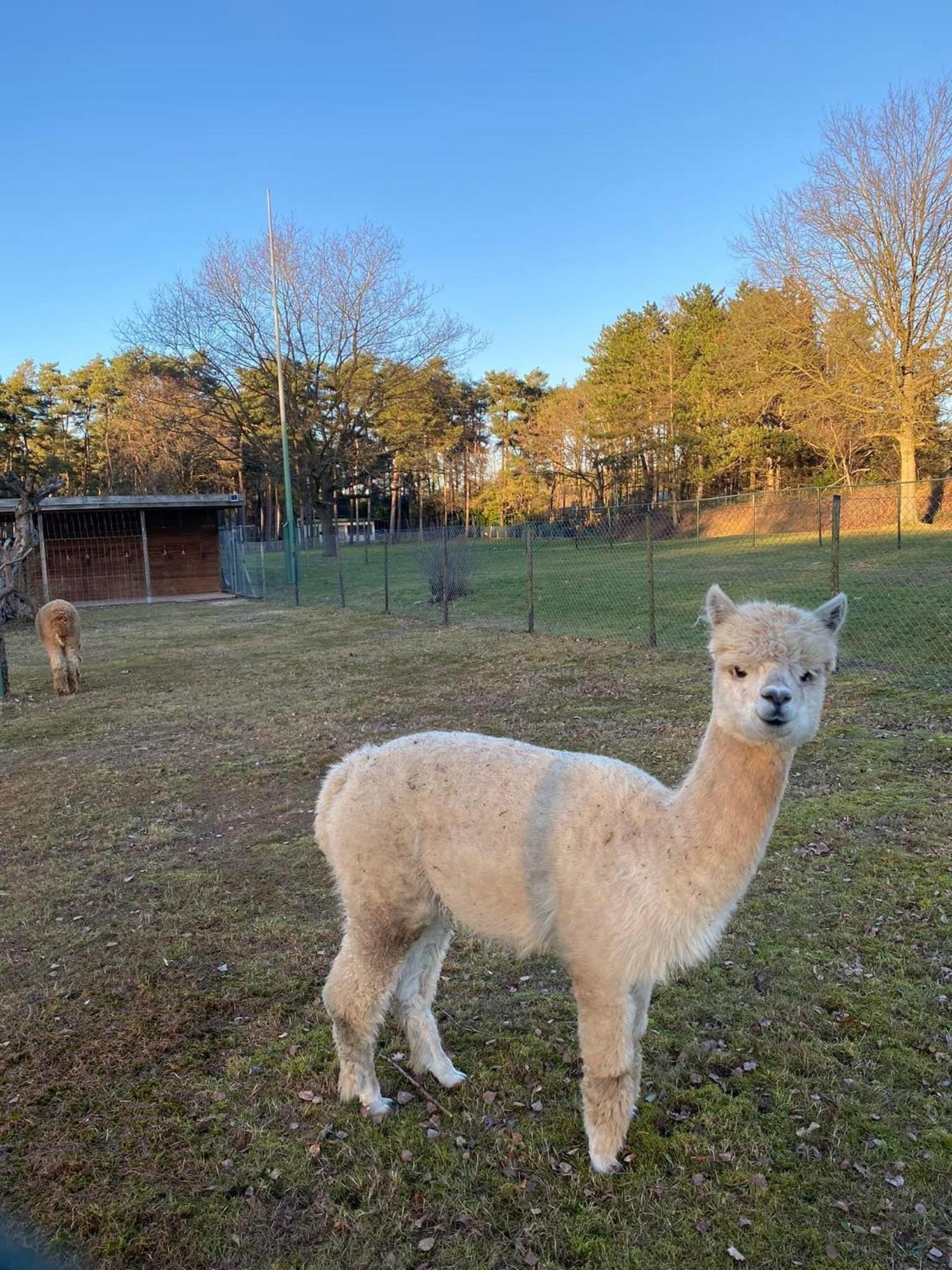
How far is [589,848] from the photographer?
2.36 meters

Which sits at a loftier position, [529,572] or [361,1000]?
[529,572]

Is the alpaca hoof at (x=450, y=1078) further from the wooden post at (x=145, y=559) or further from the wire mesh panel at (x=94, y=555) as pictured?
the wire mesh panel at (x=94, y=555)

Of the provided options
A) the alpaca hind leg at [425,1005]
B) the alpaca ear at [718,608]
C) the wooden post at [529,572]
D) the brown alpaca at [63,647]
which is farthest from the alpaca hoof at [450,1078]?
the wooden post at [529,572]

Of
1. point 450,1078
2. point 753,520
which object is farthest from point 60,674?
point 753,520

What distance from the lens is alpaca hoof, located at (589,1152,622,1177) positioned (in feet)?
7.82

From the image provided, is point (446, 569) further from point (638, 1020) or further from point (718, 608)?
point (638, 1020)

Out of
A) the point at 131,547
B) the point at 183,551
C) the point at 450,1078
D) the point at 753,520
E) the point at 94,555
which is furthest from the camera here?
the point at 753,520

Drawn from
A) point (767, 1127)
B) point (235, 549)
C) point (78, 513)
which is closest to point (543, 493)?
point (235, 549)

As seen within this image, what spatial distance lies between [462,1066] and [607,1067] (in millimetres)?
804

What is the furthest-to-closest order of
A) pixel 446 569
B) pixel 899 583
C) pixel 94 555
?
pixel 94 555 < pixel 446 569 < pixel 899 583

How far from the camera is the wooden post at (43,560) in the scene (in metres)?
19.5

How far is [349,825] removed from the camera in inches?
103

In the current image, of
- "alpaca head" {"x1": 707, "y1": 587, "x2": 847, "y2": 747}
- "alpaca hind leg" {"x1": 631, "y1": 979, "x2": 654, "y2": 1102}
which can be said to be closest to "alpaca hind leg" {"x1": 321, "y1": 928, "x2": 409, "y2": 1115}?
"alpaca hind leg" {"x1": 631, "y1": 979, "x2": 654, "y2": 1102}

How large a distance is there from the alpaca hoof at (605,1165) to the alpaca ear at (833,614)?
1851 millimetres
